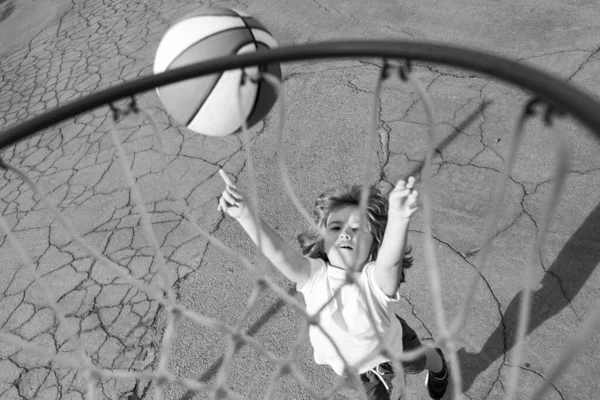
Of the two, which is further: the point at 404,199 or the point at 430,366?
the point at 430,366

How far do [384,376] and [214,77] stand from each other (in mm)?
1464

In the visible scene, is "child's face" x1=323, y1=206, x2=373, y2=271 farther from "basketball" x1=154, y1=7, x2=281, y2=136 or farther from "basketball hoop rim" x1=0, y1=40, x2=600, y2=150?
"basketball hoop rim" x1=0, y1=40, x2=600, y2=150

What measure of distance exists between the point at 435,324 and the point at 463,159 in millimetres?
1240

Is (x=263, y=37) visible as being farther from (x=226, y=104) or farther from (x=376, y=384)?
(x=376, y=384)

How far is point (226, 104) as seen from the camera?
2.03 meters

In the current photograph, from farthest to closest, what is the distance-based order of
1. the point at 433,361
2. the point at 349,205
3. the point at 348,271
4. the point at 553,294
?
1. the point at 553,294
2. the point at 433,361
3. the point at 349,205
4. the point at 348,271

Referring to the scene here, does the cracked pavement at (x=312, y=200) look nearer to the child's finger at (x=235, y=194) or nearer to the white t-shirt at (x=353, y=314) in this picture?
the white t-shirt at (x=353, y=314)

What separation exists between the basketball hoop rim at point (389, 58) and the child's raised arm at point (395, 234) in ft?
1.76

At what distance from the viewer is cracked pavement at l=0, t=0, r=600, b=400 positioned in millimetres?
2875

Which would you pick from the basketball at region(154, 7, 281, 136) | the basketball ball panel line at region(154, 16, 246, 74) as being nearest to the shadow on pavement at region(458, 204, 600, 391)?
the basketball at region(154, 7, 281, 136)

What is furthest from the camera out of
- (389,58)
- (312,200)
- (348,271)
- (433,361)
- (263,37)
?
(312,200)

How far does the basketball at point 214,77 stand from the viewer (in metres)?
2.01

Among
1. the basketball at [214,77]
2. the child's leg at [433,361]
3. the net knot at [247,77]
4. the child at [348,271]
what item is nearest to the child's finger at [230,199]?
the child at [348,271]

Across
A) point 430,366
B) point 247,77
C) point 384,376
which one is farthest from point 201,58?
point 430,366
